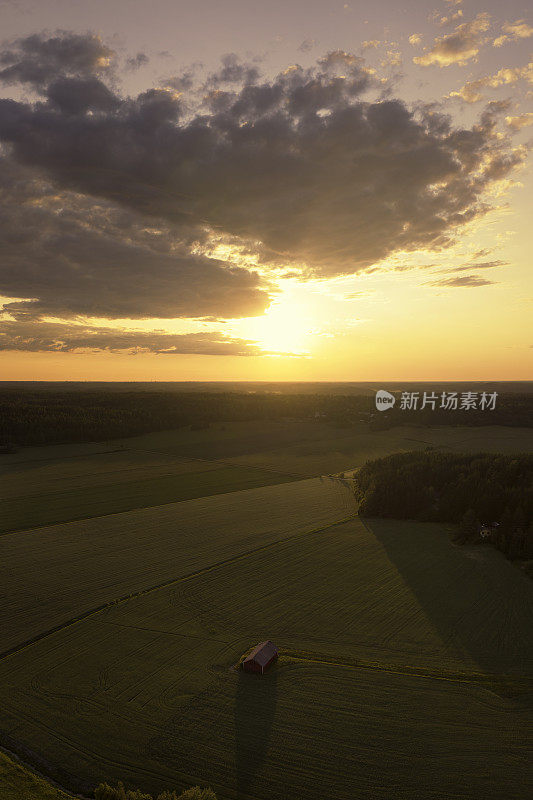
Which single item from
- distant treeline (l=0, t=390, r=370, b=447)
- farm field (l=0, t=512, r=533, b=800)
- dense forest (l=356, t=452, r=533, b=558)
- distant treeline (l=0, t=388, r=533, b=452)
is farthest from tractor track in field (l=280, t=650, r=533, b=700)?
distant treeline (l=0, t=390, r=370, b=447)

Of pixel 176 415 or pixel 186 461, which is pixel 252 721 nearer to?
pixel 186 461

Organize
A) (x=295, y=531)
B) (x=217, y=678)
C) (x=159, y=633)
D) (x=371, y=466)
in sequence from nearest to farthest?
(x=217, y=678)
(x=159, y=633)
(x=295, y=531)
(x=371, y=466)

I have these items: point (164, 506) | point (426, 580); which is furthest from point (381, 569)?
point (164, 506)

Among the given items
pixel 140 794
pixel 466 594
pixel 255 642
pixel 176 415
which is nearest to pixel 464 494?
pixel 466 594

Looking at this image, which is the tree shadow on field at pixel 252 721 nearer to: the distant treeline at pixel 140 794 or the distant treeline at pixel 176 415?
the distant treeline at pixel 140 794

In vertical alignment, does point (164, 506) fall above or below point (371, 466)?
below

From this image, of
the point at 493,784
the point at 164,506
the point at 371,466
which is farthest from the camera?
the point at 371,466

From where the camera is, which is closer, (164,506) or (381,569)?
(381,569)

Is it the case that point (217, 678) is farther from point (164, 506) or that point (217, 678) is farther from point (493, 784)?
point (164, 506)
